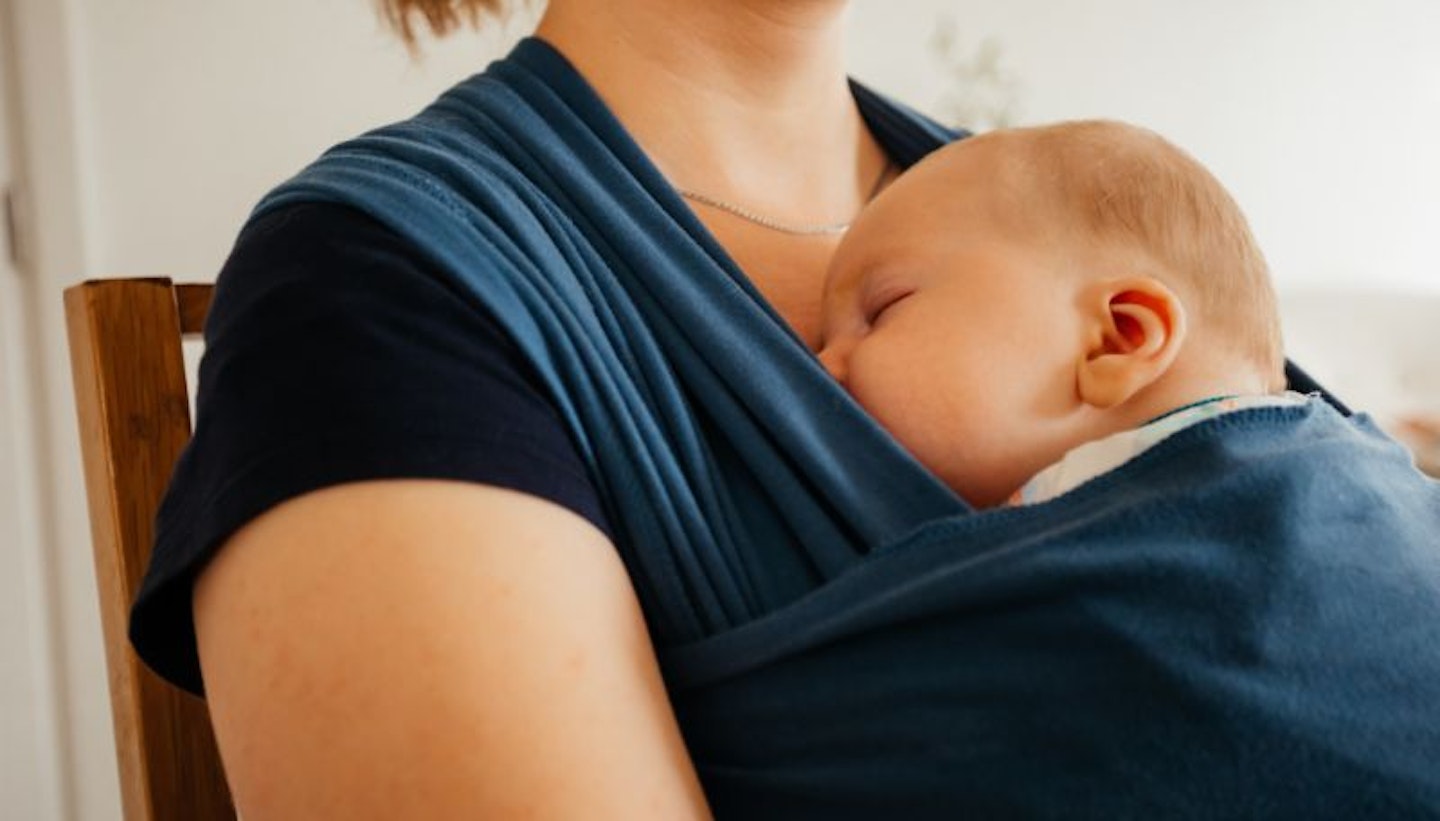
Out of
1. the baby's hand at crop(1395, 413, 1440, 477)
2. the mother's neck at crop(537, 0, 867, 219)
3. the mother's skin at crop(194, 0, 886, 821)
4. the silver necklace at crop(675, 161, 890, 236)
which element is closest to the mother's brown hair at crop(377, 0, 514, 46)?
the mother's neck at crop(537, 0, 867, 219)

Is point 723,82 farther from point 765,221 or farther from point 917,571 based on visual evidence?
point 917,571

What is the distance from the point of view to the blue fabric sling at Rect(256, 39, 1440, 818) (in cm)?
53

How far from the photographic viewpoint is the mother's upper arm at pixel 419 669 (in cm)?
52

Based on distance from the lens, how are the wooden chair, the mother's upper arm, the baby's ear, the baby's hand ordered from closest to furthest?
1. the mother's upper arm
2. the baby's ear
3. the wooden chair
4. the baby's hand

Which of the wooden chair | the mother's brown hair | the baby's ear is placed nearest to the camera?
the baby's ear

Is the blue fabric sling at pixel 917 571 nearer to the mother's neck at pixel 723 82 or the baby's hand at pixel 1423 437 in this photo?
the mother's neck at pixel 723 82

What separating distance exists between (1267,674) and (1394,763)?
0.20ft

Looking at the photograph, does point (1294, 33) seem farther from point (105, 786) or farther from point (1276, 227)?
point (105, 786)

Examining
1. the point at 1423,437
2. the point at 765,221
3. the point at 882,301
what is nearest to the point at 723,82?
the point at 765,221

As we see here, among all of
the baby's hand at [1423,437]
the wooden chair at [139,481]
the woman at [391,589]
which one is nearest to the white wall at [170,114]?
the baby's hand at [1423,437]

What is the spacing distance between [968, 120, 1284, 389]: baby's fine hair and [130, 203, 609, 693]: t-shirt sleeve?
0.32 meters

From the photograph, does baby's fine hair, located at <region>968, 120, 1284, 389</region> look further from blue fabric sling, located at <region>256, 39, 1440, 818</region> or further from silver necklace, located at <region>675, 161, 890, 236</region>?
silver necklace, located at <region>675, 161, 890, 236</region>

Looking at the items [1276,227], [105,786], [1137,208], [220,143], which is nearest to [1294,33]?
[1276,227]

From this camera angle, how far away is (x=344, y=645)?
527 millimetres
